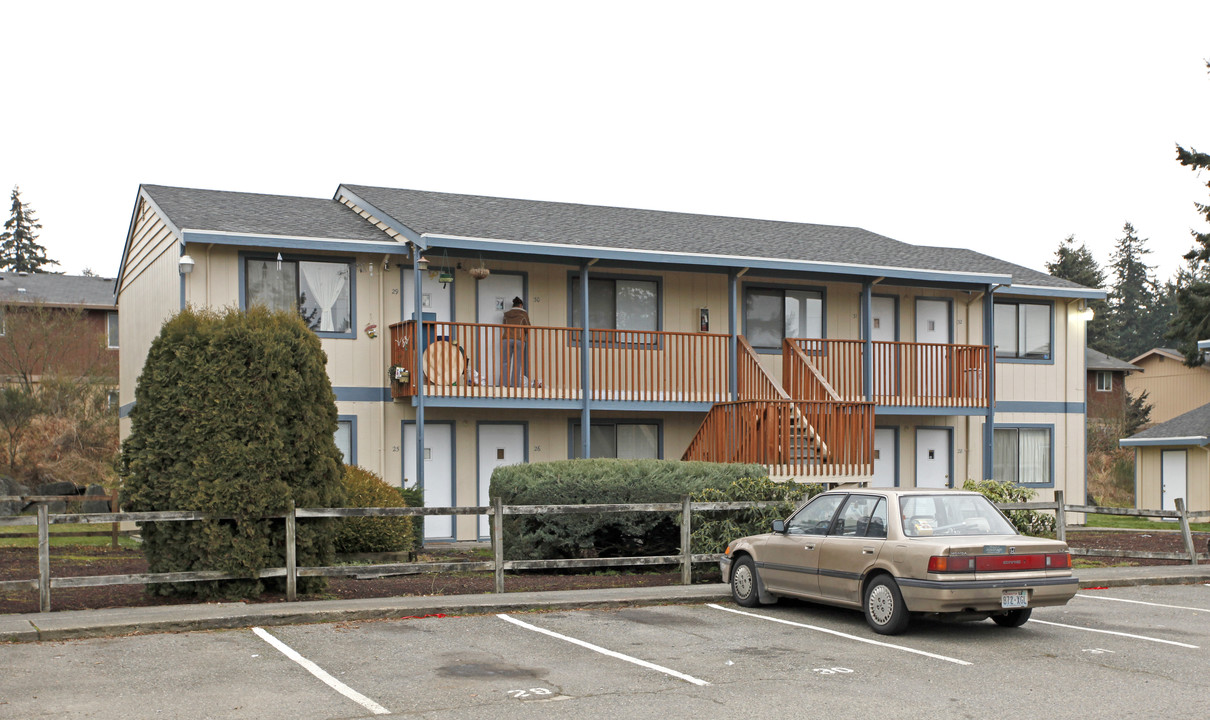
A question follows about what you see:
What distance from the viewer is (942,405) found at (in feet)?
75.9

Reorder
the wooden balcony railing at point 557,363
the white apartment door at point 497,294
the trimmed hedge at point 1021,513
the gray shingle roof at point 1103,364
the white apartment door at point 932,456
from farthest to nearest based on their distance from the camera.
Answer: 1. the gray shingle roof at point 1103,364
2. the white apartment door at point 932,456
3. the white apartment door at point 497,294
4. the wooden balcony railing at point 557,363
5. the trimmed hedge at point 1021,513

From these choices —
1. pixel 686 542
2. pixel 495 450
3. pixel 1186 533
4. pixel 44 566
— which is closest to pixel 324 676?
pixel 44 566

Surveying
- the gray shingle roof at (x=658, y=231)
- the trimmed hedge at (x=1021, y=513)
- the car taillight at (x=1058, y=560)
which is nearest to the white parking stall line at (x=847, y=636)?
the car taillight at (x=1058, y=560)

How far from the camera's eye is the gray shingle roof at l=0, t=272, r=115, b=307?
138 feet

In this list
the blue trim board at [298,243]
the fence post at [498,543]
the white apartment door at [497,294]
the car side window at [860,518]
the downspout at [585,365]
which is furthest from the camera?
the white apartment door at [497,294]

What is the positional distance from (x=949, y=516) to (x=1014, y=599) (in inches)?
37.6

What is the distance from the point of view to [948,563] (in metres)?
9.84

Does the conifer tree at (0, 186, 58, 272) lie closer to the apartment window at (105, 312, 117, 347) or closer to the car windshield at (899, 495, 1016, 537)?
the apartment window at (105, 312, 117, 347)

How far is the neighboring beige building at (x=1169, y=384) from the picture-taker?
179ft

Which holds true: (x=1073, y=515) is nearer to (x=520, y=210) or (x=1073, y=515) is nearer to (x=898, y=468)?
(x=898, y=468)

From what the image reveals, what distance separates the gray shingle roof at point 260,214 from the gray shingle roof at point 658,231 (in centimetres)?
71

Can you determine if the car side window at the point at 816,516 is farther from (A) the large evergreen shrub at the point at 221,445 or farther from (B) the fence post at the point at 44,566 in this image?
(B) the fence post at the point at 44,566

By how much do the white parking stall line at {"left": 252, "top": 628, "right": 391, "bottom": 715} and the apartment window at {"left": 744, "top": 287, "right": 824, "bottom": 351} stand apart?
15091 millimetres

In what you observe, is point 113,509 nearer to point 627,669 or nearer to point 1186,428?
point 627,669
